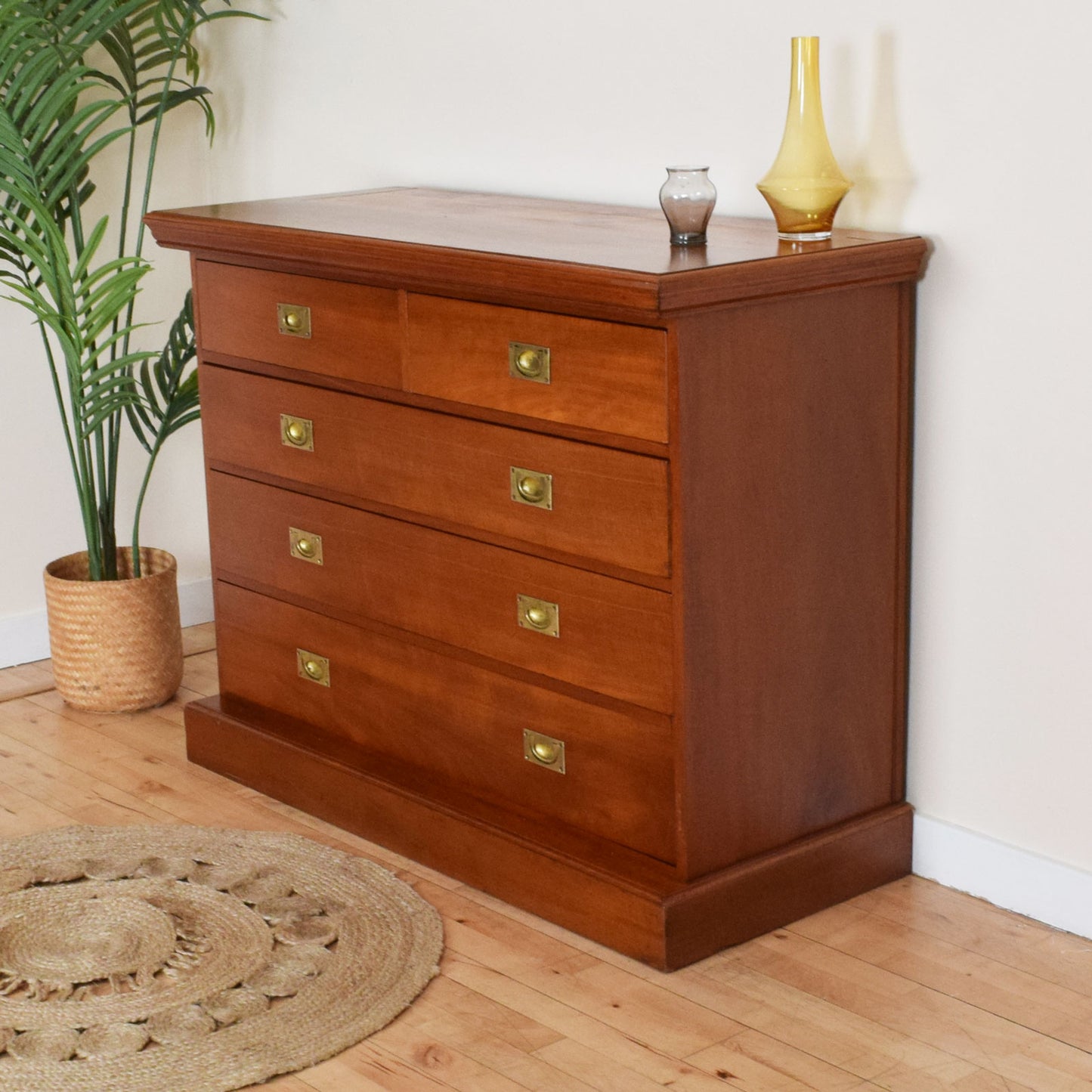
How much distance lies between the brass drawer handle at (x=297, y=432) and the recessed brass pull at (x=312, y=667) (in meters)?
0.35

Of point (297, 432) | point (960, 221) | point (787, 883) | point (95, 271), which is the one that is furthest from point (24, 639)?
point (960, 221)

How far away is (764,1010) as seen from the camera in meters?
2.15

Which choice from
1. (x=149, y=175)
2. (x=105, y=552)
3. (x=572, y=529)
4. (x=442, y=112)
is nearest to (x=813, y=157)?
(x=572, y=529)

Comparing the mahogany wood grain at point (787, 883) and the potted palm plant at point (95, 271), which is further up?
the potted palm plant at point (95, 271)

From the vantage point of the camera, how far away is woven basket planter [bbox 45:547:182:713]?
3.24 m

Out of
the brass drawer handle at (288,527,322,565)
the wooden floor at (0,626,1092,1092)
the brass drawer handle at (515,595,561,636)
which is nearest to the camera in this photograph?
the wooden floor at (0,626,1092,1092)

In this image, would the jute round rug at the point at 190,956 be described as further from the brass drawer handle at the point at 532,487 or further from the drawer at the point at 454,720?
the brass drawer handle at the point at 532,487

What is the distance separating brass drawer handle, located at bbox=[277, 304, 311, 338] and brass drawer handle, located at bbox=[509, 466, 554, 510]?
0.49 m

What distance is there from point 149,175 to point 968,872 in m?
1.95

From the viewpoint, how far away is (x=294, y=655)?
2859 mm

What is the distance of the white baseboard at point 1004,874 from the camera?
234 cm

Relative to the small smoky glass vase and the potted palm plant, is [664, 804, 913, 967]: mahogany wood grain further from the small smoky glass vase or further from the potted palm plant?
the potted palm plant

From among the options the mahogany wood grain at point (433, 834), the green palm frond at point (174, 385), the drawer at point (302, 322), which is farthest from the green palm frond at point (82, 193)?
the mahogany wood grain at point (433, 834)

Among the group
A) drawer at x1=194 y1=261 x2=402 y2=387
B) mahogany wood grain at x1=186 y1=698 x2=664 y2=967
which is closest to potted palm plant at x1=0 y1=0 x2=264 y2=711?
drawer at x1=194 y1=261 x2=402 y2=387
